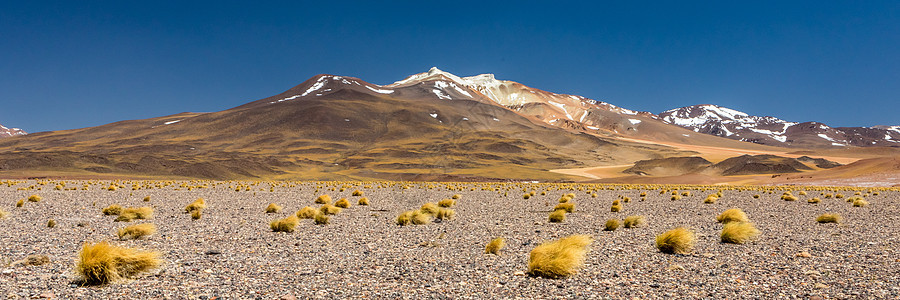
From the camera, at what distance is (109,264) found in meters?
7.32

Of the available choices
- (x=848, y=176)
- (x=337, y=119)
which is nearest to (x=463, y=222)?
(x=848, y=176)

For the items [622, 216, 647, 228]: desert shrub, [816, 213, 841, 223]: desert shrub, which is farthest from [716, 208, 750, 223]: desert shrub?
[622, 216, 647, 228]: desert shrub

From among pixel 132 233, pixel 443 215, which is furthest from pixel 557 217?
pixel 132 233

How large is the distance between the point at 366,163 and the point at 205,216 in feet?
295

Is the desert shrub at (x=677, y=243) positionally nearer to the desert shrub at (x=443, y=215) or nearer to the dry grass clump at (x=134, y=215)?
the desert shrub at (x=443, y=215)

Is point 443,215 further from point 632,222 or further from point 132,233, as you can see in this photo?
point 132,233

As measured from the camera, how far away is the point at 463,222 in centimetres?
1672

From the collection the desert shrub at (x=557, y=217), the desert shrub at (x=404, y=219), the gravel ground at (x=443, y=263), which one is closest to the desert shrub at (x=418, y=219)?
the desert shrub at (x=404, y=219)

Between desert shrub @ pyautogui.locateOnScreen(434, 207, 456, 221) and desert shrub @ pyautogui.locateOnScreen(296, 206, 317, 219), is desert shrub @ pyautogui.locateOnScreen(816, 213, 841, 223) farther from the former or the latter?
desert shrub @ pyautogui.locateOnScreen(296, 206, 317, 219)

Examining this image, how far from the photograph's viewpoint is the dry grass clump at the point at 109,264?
724 cm

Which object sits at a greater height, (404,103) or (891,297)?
(404,103)

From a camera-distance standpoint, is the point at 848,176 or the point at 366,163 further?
the point at 366,163

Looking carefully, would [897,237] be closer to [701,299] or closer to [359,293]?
[701,299]

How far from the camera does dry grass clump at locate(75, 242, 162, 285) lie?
724cm
